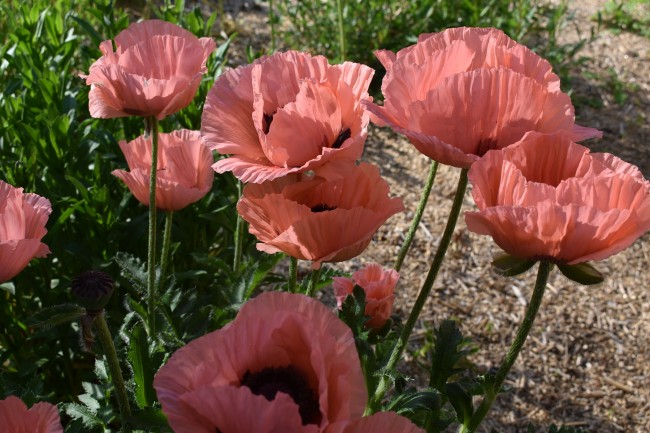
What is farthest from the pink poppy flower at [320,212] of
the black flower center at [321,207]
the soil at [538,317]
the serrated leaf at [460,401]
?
the soil at [538,317]

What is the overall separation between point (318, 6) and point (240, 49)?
1.53 feet

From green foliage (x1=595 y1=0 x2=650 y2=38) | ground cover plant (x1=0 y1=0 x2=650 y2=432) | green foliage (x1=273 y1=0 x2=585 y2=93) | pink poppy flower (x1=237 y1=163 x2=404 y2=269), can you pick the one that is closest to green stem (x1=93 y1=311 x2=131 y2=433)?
ground cover plant (x1=0 y1=0 x2=650 y2=432)

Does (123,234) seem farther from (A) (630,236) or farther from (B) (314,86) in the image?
(A) (630,236)

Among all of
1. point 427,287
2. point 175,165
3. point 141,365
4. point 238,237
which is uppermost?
point 427,287

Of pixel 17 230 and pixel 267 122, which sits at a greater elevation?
pixel 267 122

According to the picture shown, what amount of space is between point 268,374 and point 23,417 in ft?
1.10

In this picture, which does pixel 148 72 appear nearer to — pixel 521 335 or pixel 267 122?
pixel 267 122

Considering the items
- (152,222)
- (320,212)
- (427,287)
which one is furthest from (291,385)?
(152,222)

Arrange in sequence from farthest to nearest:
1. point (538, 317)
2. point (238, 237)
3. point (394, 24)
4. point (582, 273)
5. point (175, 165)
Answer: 1. point (394, 24)
2. point (538, 317)
3. point (238, 237)
4. point (175, 165)
5. point (582, 273)

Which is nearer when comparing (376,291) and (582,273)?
(582,273)

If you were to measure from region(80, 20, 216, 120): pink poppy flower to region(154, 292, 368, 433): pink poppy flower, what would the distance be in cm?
59

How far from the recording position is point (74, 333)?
→ 2213mm

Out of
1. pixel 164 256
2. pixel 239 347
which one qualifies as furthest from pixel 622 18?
pixel 239 347

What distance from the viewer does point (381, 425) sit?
853 mm
